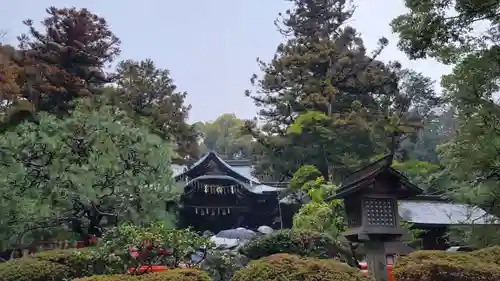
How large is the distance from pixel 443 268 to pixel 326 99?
14.7 m

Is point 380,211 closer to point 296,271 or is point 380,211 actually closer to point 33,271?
point 296,271

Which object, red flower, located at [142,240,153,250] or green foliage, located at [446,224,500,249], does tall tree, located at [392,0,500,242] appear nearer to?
green foliage, located at [446,224,500,249]

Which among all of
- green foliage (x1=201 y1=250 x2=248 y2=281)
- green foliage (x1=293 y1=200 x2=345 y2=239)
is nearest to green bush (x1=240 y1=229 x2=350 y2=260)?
green foliage (x1=201 y1=250 x2=248 y2=281)

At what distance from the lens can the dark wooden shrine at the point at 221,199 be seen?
20688 mm

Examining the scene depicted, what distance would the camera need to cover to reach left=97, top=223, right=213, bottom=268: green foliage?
6.41 m

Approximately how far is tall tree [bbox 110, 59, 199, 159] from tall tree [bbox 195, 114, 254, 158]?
23.6 m

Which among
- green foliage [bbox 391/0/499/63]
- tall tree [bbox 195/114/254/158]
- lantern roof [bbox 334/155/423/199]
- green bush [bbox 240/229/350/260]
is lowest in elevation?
green bush [bbox 240/229/350/260]

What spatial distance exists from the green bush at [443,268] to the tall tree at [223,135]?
37.7 m

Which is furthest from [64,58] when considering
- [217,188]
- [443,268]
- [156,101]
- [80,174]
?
[443,268]

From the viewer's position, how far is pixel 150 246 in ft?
21.0

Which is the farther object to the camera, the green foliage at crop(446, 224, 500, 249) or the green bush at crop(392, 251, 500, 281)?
the green foliage at crop(446, 224, 500, 249)

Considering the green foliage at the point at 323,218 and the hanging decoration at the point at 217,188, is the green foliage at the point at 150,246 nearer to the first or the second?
the green foliage at the point at 323,218

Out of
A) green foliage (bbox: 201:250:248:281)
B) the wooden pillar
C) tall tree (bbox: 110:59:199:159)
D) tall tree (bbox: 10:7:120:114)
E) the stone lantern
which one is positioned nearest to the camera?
green foliage (bbox: 201:250:248:281)

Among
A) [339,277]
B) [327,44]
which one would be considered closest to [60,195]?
[339,277]
